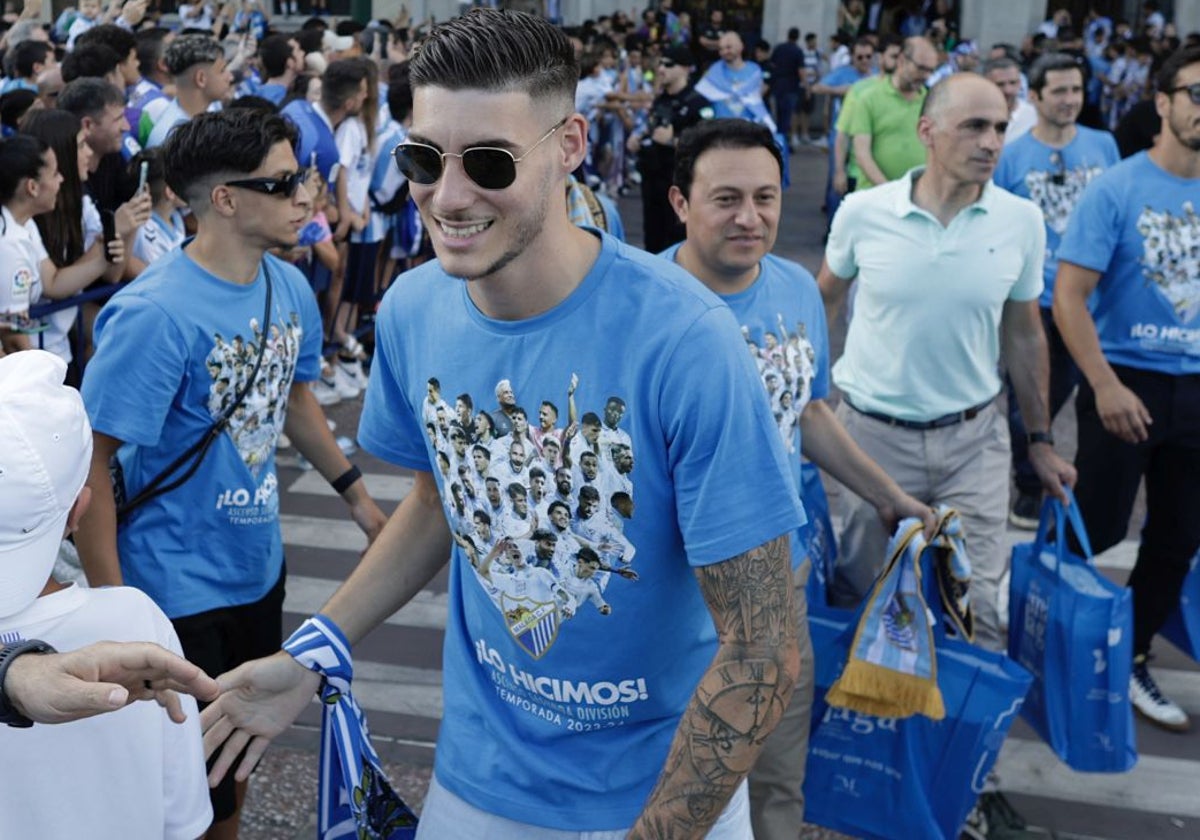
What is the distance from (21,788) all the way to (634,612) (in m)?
0.97

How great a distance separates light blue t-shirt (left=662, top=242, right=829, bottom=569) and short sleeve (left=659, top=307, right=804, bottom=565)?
57.4 inches

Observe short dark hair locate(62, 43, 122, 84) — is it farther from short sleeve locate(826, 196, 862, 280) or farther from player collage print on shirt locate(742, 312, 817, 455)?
player collage print on shirt locate(742, 312, 817, 455)

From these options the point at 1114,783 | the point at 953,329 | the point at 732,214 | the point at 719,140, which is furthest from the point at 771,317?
the point at 1114,783

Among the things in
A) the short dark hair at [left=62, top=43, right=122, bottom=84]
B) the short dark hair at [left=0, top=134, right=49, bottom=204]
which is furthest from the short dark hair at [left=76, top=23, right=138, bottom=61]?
the short dark hair at [left=0, top=134, right=49, bottom=204]

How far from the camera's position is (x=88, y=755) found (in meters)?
2.11

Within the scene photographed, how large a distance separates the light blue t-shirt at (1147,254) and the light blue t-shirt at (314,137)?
17.2 feet

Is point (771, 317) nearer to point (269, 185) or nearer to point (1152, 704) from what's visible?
point (269, 185)

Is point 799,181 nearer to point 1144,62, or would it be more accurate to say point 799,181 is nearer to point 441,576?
point 1144,62

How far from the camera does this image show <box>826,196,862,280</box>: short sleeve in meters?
4.73

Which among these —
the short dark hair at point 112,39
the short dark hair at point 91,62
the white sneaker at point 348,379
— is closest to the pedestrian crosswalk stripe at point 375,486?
the white sneaker at point 348,379

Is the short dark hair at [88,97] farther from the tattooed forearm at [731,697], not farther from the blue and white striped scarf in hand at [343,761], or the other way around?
the tattooed forearm at [731,697]

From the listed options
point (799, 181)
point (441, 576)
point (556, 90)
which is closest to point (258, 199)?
point (556, 90)

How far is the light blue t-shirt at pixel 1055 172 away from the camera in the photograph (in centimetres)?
730

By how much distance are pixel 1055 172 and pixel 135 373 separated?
17.8ft
